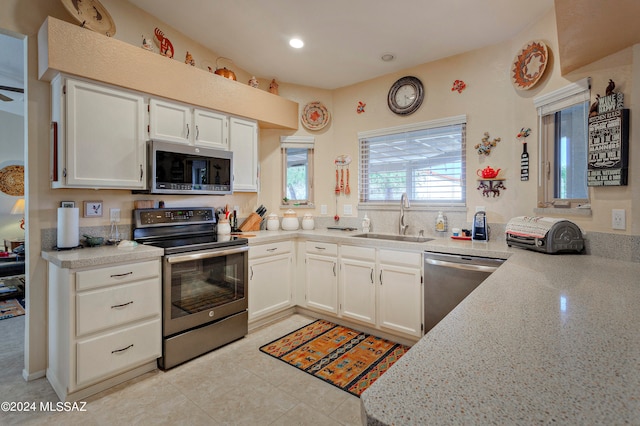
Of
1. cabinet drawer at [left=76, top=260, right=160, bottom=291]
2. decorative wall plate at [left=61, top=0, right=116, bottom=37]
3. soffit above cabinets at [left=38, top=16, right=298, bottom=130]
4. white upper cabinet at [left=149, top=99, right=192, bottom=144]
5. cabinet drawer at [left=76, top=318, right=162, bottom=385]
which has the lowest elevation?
cabinet drawer at [left=76, top=318, right=162, bottom=385]

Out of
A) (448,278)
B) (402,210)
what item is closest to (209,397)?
(448,278)

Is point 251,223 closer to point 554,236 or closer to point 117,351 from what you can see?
point 117,351

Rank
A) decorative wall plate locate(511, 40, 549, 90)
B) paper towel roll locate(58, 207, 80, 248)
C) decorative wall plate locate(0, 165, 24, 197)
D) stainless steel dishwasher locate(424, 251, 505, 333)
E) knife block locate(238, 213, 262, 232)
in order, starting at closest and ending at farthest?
paper towel roll locate(58, 207, 80, 248) < stainless steel dishwasher locate(424, 251, 505, 333) < decorative wall plate locate(511, 40, 549, 90) < knife block locate(238, 213, 262, 232) < decorative wall plate locate(0, 165, 24, 197)

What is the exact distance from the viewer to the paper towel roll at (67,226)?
2.19 metres

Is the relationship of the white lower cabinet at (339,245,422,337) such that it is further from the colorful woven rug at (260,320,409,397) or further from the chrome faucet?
the chrome faucet

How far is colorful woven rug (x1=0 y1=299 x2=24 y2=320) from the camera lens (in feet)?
11.1

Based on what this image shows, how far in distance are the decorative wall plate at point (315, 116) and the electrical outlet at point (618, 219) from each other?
2884mm

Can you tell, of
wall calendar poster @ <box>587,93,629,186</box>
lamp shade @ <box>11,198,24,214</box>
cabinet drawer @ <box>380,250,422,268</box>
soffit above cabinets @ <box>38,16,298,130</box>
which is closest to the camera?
wall calendar poster @ <box>587,93,629,186</box>

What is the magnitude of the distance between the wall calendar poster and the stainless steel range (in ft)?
8.66

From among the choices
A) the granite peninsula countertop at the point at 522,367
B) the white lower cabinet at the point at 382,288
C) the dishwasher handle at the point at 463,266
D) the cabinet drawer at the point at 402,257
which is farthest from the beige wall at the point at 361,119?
the granite peninsula countertop at the point at 522,367

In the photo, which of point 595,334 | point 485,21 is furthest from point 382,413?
point 485,21

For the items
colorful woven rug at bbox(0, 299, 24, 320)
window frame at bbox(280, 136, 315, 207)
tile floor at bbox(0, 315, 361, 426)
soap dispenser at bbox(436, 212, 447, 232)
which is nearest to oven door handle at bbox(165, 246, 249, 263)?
tile floor at bbox(0, 315, 361, 426)

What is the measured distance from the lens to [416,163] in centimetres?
334

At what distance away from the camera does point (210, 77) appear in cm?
289
